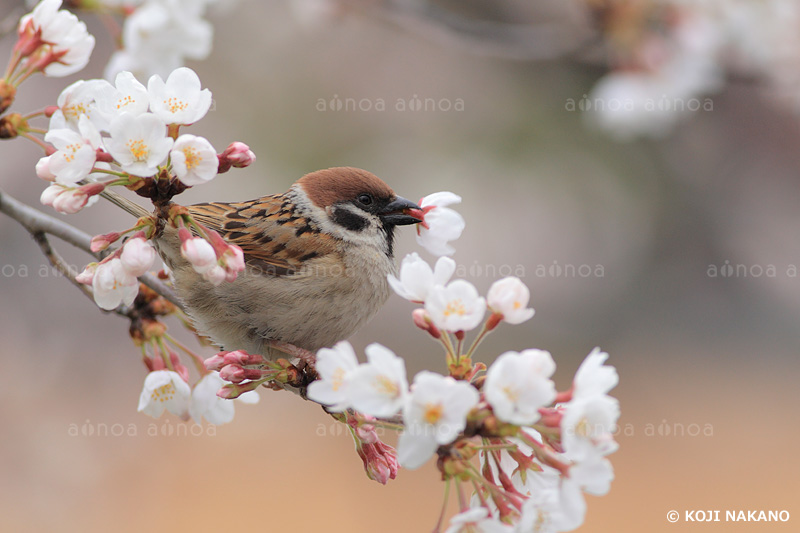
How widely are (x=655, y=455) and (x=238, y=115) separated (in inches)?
175

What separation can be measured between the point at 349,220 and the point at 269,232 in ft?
0.78

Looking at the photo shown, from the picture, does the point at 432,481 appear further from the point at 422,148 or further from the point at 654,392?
the point at 422,148

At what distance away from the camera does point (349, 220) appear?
90.5 inches

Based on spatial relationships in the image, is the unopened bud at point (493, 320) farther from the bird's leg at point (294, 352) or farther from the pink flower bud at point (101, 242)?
the pink flower bud at point (101, 242)

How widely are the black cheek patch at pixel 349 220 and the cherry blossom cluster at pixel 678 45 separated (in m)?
1.83

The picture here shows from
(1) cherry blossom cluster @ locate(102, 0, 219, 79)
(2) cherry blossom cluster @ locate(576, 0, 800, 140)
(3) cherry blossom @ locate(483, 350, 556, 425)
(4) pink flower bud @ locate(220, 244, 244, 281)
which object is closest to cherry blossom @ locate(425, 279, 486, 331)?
(3) cherry blossom @ locate(483, 350, 556, 425)

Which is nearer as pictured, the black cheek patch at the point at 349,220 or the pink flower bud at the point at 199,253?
the pink flower bud at the point at 199,253

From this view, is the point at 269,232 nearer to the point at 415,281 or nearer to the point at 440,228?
the point at 440,228

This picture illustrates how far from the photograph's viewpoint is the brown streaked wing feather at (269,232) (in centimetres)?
216

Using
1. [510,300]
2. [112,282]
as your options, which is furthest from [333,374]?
[112,282]

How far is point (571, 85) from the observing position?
23.0 ft

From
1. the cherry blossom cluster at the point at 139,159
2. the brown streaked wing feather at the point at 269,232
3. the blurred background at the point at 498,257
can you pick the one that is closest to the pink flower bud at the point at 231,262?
the cherry blossom cluster at the point at 139,159

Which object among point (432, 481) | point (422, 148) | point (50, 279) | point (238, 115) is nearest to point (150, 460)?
point (50, 279)

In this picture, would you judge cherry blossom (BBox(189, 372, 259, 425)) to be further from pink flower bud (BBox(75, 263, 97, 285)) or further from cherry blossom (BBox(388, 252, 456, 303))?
cherry blossom (BBox(388, 252, 456, 303))
